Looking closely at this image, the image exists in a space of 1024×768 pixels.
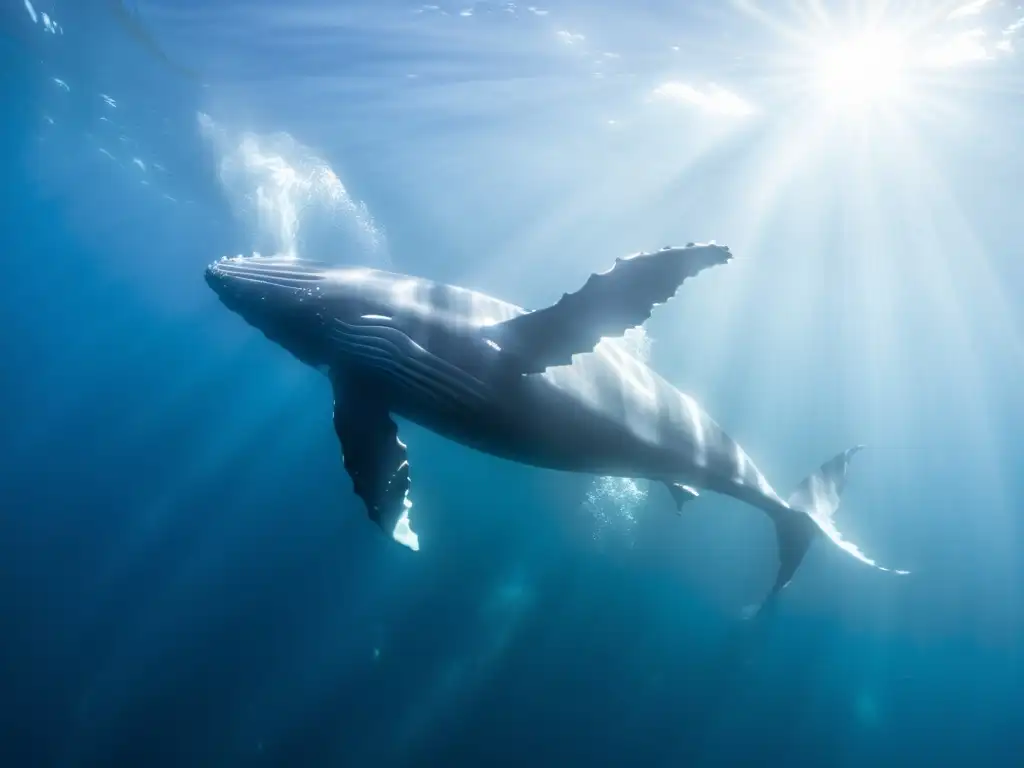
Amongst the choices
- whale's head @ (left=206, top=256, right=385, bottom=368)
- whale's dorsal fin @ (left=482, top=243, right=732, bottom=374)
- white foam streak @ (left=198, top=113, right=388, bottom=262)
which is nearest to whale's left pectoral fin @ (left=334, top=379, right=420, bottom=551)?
whale's head @ (left=206, top=256, right=385, bottom=368)

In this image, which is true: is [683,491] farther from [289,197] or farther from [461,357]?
[289,197]

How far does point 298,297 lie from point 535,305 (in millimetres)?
40439

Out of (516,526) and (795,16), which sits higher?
A: (795,16)

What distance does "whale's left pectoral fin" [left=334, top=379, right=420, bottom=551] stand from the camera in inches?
195

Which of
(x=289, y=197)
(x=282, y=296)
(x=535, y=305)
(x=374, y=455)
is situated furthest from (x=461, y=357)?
(x=535, y=305)

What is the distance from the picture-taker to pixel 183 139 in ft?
102

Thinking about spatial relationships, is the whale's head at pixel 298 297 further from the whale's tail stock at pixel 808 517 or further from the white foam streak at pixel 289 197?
the white foam streak at pixel 289 197

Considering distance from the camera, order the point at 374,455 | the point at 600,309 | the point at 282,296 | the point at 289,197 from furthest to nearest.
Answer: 1. the point at 289,197
2. the point at 374,455
3. the point at 282,296
4. the point at 600,309

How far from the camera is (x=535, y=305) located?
1761 inches

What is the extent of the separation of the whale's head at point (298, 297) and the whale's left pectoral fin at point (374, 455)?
423 mm

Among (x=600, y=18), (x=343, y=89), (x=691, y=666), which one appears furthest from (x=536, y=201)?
(x=691, y=666)

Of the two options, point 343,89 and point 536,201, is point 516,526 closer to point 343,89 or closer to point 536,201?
point 536,201

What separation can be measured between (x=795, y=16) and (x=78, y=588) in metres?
44.2

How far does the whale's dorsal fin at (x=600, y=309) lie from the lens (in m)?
4.04
